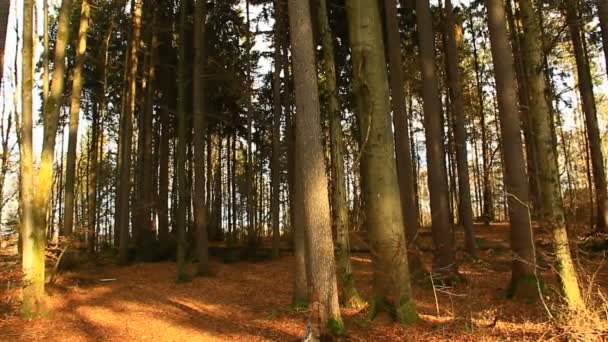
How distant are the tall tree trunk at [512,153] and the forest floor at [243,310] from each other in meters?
0.50

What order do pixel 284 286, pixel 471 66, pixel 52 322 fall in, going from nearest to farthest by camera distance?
pixel 52 322, pixel 284 286, pixel 471 66

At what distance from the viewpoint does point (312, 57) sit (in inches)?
281

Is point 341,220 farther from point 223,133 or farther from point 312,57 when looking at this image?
point 223,133

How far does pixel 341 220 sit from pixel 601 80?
19.3 metres

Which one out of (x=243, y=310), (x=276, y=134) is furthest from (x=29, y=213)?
(x=276, y=134)

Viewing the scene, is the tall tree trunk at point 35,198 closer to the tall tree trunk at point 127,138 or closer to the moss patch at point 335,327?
the moss patch at point 335,327

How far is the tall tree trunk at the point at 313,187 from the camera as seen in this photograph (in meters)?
6.55

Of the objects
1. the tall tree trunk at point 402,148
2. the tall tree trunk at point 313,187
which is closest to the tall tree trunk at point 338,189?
the tall tree trunk at point 313,187

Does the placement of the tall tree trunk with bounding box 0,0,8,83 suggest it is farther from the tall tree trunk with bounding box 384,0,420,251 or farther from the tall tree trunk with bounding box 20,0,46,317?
the tall tree trunk with bounding box 384,0,420,251

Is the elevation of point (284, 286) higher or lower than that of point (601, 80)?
lower

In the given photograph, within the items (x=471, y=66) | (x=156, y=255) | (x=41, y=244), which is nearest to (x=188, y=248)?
(x=156, y=255)

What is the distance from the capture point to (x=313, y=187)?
6.73m

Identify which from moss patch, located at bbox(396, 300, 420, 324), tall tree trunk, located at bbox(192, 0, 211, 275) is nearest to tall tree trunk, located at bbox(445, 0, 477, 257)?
moss patch, located at bbox(396, 300, 420, 324)

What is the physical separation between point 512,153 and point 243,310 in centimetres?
624
